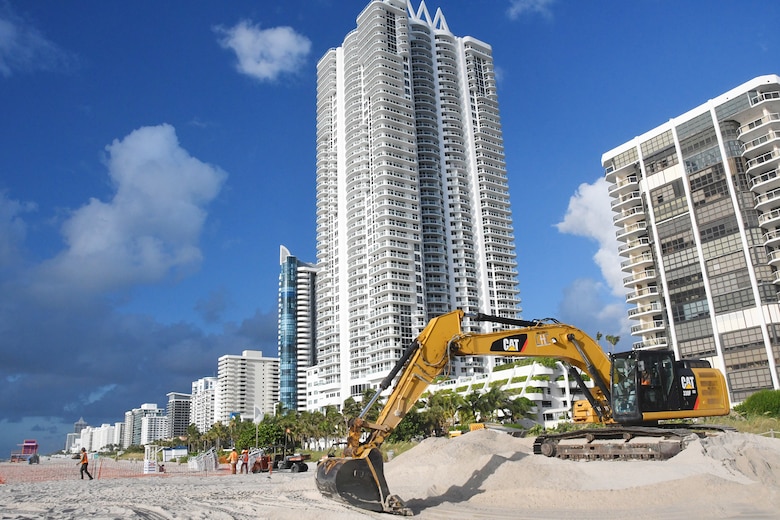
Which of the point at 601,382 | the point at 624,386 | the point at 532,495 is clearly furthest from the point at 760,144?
the point at 532,495

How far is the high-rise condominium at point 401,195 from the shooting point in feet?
378

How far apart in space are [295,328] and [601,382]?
16140 cm

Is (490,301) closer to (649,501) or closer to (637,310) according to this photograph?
(637,310)

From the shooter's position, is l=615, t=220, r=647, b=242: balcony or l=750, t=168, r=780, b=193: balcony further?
l=615, t=220, r=647, b=242: balcony

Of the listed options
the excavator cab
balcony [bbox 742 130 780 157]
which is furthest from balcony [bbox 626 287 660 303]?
the excavator cab

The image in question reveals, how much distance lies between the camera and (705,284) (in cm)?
7094

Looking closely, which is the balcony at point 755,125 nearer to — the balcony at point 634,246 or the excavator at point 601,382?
the balcony at point 634,246

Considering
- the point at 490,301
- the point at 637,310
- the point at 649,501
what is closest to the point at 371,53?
the point at 490,301

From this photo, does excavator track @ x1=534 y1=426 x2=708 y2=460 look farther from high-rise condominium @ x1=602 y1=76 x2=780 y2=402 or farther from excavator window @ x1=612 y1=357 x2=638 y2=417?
high-rise condominium @ x1=602 y1=76 x2=780 y2=402

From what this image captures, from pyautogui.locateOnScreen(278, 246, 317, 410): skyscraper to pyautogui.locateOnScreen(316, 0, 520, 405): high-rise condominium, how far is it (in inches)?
1602

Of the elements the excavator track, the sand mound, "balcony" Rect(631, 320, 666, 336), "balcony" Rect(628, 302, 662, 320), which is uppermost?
"balcony" Rect(628, 302, 662, 320)

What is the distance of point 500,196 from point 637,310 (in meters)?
58.1

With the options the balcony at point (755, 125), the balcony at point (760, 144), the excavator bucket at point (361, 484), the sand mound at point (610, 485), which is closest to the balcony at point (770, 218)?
the balcony at point (760, 144)

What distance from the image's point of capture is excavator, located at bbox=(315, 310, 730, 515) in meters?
16.7
